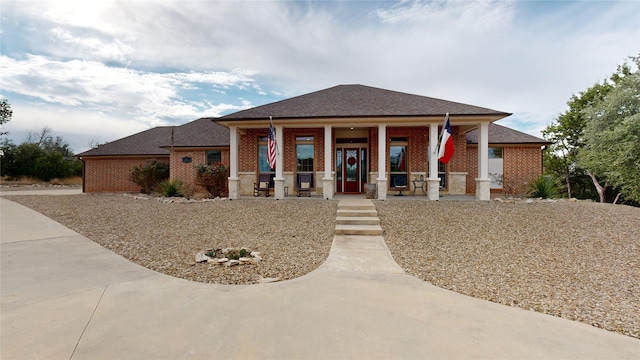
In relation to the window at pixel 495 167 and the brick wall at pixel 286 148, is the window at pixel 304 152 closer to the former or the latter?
the brick wall at pixel 286 148

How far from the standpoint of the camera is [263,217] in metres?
8.08

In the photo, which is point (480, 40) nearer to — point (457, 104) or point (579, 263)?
point (457, 104)

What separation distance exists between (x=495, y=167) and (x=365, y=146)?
22.3ft

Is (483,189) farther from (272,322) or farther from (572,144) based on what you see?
(572,144)

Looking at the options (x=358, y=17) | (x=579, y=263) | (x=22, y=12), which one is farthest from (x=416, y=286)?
(x=22, y=12)

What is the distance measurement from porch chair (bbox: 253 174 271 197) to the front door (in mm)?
3773

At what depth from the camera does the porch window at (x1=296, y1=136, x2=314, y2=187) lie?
1320 cm

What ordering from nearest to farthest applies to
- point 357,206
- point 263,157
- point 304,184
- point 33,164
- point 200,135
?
point 357,206, point 304,184, point 263,157, point 200,135, point 33,164

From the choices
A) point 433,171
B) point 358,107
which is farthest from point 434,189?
point 358,107

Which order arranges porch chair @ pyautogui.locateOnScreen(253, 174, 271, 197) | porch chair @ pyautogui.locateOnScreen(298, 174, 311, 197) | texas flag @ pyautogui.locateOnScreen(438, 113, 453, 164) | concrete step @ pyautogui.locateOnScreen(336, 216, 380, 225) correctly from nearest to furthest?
concrete step @ pyautogui.locateOnScreen(336, 216, 380, 225), texas flag @ pyautogui.locateOnScreen(438, 113, 453, 164), porch chair @ pyautogui.locateOnScreen(298, 174, 311, 197), porch chair @ pyautogui.locateOnScreen(253, 174, 271, 197)

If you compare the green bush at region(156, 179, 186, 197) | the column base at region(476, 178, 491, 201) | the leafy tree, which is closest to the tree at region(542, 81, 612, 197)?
the column base at region(476, 178, 491, 201)

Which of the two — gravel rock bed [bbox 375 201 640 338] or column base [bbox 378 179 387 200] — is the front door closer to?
column base [bbox 378 179 387 200]

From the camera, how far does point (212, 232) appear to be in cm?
667

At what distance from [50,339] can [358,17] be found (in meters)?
13.0
